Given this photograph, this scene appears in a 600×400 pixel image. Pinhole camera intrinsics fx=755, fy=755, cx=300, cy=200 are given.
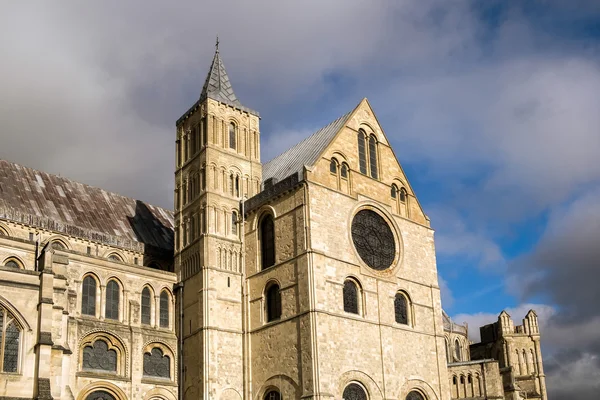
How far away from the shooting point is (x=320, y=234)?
39.6 meters

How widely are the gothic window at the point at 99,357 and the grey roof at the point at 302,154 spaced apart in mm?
14155

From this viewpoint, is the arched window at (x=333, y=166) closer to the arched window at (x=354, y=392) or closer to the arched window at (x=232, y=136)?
the arched window at (x=232, y=136)

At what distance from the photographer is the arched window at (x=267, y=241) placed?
136ft

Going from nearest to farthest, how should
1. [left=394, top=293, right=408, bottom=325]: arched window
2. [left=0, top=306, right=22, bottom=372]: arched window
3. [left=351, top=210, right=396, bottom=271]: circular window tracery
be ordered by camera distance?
[left=0, top=306, right=22, bottom=372]: arched window < [left=351, top=210, right=396, bottom=271]: circular window tracery < [left=394, top=293, right=408, bottom=325]: arched window

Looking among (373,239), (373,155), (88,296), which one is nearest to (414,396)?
(373,239)

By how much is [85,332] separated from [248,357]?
854 cm

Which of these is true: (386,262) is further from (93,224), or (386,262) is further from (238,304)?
(93,224)

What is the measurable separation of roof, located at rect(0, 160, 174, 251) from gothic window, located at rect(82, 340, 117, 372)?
8.11 meters

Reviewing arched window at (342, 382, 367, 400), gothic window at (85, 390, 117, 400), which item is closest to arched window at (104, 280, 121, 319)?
gothic window at (85, 390, 117, 400)

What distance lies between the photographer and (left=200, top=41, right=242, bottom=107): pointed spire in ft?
152

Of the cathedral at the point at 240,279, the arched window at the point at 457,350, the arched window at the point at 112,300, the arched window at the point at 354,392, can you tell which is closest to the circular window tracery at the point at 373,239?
the cathedral at the point at 240,279

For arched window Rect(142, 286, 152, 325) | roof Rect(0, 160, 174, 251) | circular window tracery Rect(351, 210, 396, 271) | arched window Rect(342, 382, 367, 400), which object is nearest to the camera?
arched window Rect(342, 382, 367, 400)

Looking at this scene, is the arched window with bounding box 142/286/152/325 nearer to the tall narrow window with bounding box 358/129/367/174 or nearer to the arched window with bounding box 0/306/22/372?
the arched window with bounding box 0/306/22/372

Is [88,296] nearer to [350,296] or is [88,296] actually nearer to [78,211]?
[78,211]
